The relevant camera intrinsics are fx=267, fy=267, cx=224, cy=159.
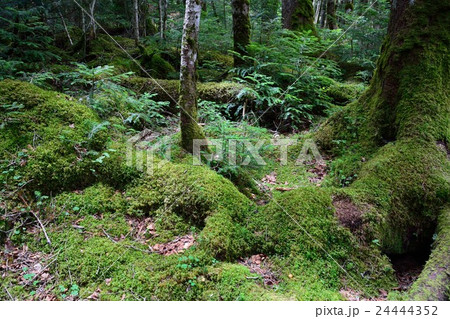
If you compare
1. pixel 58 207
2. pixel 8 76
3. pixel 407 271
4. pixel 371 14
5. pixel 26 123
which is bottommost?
pixel 407 271

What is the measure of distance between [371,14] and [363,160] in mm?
7655

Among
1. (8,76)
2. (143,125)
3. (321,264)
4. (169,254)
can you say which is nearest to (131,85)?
(143,125)

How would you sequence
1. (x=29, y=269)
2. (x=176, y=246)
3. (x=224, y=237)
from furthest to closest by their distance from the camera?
(x=176, y=246)
(x=224, y=237)
(x=29, y=269)

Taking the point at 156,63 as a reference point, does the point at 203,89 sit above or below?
below

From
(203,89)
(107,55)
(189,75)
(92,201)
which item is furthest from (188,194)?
(107,55)

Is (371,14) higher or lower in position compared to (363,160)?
higher

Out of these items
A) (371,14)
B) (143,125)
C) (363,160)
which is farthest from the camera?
(371,14)

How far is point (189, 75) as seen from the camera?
4605mm

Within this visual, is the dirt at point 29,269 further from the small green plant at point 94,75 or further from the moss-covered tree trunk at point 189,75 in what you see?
the small green plant at point 94,75

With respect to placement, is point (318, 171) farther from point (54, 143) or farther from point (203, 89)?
point (54, 143)

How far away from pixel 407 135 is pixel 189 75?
3.74 m
